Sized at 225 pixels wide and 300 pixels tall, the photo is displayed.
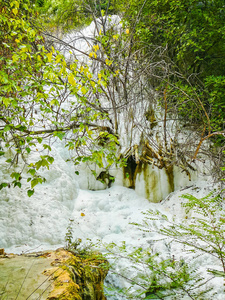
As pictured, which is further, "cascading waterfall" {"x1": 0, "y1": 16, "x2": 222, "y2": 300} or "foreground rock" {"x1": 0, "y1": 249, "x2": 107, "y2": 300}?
"cascading waterfall" {"x1": 0, "y1": 16, "x2": 222, "y2": 300}

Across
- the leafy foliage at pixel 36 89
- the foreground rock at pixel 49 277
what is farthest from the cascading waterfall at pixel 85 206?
the leafy foliage at pixel 36 89

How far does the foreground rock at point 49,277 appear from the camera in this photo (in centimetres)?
154

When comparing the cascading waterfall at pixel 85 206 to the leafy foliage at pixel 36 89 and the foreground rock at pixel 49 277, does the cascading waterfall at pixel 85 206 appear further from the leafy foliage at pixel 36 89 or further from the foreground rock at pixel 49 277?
the leafy foliage at pixel 36 89

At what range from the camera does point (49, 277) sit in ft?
5.83

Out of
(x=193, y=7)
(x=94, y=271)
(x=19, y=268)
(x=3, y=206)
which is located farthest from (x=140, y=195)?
(x=193, y=7)

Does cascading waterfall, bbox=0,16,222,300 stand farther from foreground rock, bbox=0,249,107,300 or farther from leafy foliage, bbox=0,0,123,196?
leafy foliage, bbox=0,0,123,196

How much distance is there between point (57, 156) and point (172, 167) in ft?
9.51

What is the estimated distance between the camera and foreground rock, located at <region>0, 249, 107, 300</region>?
154 centimetres

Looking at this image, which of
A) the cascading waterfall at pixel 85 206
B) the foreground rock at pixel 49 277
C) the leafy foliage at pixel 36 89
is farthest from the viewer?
the cascading waterfall at pixel 85 206

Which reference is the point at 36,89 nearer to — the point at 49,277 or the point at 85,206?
the point at 49,277

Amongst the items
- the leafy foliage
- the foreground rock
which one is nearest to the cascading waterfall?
A: the foreground rock

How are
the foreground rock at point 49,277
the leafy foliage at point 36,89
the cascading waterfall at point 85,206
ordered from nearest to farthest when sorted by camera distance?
the foreground rock at point 49,277 → the leafy foliage at point 36,89 → the cascading waterfall at point 85,206

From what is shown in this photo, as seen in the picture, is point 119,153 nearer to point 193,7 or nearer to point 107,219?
point 107,219

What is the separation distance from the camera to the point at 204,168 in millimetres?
4453
